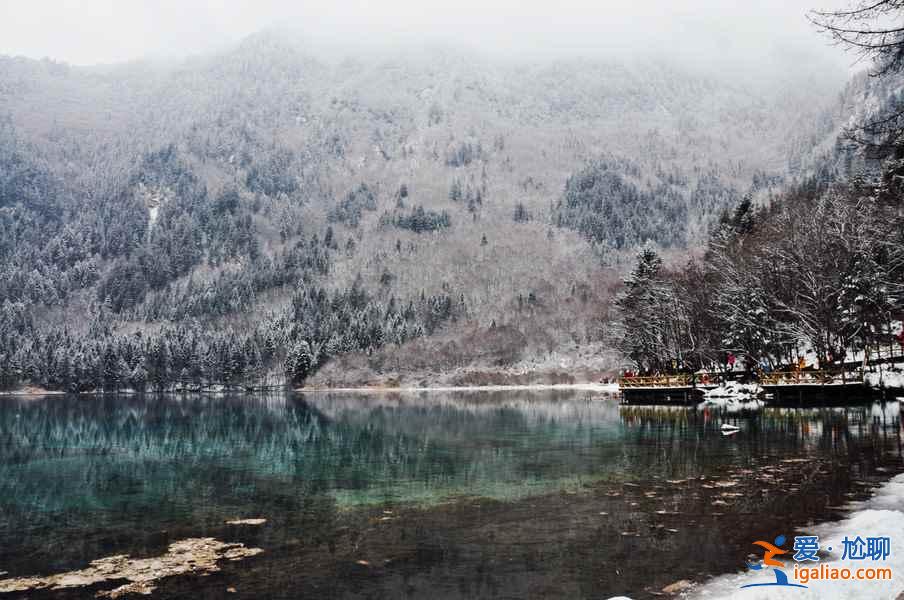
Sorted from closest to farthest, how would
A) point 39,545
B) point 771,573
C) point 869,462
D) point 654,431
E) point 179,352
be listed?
point 771,573
point 39,545
point 869,462
point 654,431
point 179,352

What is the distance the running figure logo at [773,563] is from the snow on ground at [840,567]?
16 cm

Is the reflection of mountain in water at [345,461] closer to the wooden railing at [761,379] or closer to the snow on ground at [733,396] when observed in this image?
the wooden railing at [761,379]

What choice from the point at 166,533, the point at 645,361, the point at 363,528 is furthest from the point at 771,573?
the point at 645,361

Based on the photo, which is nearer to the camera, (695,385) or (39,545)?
(39,545)

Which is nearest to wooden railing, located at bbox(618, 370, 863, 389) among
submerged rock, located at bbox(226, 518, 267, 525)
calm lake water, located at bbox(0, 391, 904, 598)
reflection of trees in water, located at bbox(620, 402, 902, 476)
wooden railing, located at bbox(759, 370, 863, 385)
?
wooden railing, located at bbox(759, 370, 863, 385)

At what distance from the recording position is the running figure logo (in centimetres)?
1135

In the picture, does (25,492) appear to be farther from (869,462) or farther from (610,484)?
(869,462)

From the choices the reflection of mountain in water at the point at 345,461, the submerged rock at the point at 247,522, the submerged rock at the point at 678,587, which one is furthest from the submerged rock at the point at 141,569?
the submerged rock at the point at 678,587

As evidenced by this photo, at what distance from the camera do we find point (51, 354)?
17588 cm

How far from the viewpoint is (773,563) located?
13289 mm

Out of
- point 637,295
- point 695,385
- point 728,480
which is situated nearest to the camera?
point 728,480

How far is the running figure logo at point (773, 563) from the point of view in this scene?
11347mm

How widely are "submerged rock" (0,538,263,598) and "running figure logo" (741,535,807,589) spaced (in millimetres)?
10980

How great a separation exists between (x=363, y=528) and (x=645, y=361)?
81.4m
